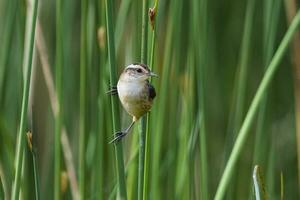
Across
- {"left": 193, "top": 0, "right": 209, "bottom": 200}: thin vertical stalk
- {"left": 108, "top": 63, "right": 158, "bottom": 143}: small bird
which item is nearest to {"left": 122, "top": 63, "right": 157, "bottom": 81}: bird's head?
{"left": 108, "top": 63, "right": 158, "bottom": 143}: small bird

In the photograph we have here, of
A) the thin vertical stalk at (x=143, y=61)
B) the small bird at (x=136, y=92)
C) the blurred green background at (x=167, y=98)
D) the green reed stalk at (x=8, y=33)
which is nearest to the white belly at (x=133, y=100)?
the small bird at (x=136, y=92)

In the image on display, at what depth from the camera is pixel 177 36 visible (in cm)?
222

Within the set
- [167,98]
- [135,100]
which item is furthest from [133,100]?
[167,98]

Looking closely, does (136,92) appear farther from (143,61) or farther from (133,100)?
(143,61)

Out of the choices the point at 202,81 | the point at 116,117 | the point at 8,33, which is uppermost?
the point at 8,33

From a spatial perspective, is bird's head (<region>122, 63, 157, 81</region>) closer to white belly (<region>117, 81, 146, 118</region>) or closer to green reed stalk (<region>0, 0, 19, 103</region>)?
white belly (<region>117, 81, 146, 118</region>)

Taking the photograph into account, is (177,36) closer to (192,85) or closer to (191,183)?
(192,85)

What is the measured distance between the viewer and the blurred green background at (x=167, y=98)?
6.98ft

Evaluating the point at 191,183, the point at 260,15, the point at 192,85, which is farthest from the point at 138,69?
the point at 260,15

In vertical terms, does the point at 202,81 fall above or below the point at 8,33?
below

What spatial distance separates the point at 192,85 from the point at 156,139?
0.22 m

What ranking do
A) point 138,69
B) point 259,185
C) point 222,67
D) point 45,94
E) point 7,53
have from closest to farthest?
point 259,185 < point 138,69 < point 7,53 < point 45,94 < point 222,67

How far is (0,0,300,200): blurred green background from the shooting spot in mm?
2129

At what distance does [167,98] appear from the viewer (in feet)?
9.64
